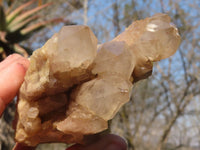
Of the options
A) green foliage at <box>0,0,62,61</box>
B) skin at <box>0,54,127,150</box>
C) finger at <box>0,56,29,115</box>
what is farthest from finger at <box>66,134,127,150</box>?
green foliage at <box>0,0,62,61</box>

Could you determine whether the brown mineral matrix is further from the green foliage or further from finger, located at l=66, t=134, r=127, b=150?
the green foliage

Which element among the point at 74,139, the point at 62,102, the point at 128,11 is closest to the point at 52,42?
the point at 62,102

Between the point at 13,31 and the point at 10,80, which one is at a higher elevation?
the point at 10,80

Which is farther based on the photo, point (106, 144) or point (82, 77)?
point (106, 144)

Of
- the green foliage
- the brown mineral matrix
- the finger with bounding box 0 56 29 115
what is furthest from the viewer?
the green foliage

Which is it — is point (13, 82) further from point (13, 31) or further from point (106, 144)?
point (13, 31)

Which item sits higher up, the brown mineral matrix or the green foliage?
the brown mineral matrix

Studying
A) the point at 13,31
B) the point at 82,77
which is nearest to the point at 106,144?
the point at 82,77
